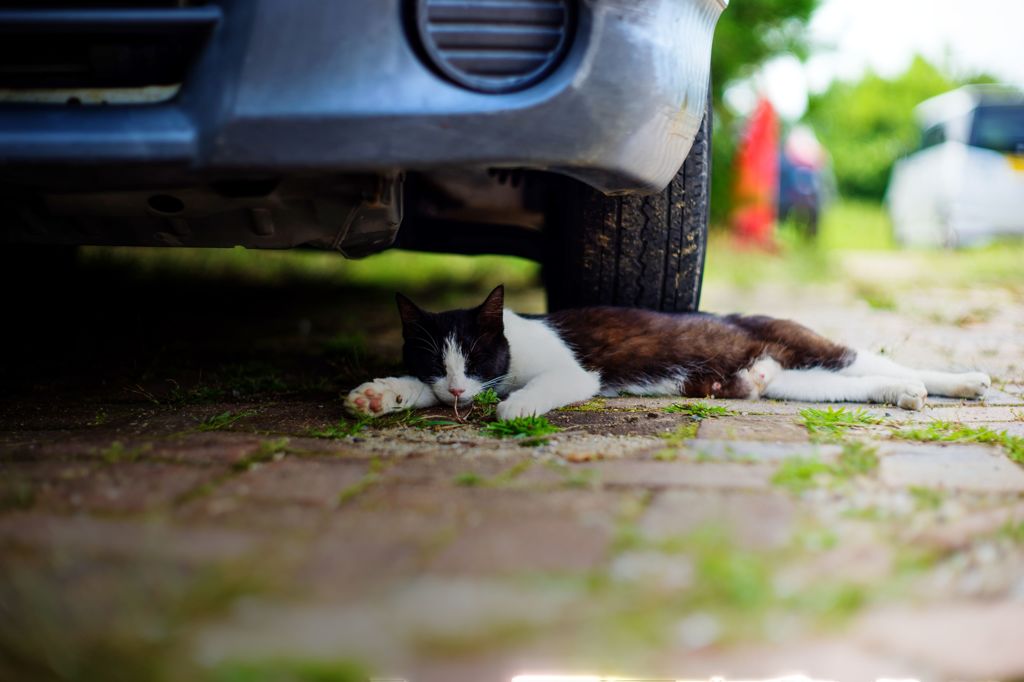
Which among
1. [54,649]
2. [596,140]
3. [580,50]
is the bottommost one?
[54,649]

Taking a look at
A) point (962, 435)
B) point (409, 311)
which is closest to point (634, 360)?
point (409, 311)

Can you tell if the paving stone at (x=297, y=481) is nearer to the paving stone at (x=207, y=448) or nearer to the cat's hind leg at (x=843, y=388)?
the paving stone at (x=207, y=448)

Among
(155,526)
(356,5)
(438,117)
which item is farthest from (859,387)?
(155,526)

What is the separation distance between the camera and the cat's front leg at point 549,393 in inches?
86.0

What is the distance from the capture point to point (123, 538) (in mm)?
1339

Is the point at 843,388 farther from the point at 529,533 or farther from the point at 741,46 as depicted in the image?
the point at 741,46

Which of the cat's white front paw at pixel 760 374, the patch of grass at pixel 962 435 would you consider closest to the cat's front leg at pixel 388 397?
the cat's white front paw at pixel 760 374

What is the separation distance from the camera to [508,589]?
1173mm

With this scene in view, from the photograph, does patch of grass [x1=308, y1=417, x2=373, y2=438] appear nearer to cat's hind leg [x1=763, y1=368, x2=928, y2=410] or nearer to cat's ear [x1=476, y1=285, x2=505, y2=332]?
cat's ear [x1=476, y1=285, x2=505, y2=332]

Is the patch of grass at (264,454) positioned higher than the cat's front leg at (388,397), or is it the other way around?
the cat's front leg at (388,397)

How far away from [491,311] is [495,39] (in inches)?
39.9

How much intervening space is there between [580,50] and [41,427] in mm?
1560

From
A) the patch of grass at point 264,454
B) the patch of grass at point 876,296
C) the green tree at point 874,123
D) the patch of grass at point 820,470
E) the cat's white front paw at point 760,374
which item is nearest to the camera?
the patch of grass at point 820,470

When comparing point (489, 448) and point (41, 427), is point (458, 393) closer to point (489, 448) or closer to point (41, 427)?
point (489, 448)
